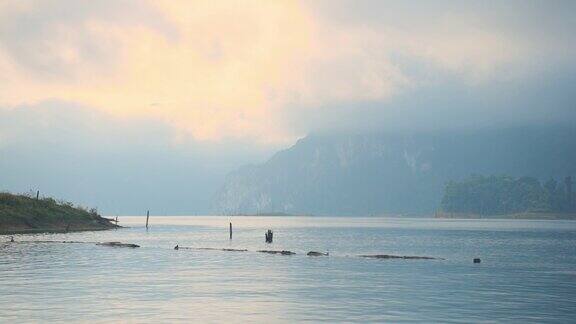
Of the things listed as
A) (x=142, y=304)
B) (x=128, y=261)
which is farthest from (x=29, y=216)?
(x=142, y=304)

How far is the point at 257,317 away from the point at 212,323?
3.12 meters

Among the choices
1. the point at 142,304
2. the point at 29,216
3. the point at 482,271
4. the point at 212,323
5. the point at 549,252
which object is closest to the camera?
the point at 212,323

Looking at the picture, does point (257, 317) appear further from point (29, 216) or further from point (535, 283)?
point (29, 216)

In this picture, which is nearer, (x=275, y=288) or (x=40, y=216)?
(x=275, y=288)

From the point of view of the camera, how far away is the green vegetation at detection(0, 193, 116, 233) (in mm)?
130125

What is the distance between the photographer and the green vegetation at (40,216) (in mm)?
130125

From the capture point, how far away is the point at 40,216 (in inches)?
5556

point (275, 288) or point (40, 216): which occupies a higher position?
point (40, 216)

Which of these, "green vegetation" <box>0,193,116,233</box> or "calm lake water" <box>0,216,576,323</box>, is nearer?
"calm lake water" <box>0,216,576,323</box>

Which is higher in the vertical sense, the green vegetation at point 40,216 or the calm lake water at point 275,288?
the green vegetation at point 40,216

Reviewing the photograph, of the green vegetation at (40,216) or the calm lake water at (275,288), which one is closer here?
the calm lake water at (275,288)

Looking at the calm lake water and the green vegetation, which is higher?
the green vegetation

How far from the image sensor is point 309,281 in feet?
181

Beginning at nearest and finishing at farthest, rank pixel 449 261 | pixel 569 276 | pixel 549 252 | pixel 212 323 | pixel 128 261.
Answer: pixel 212 323 < pixel 569 276 < pixel 128 261 < pixel 449 261 < pixel 549 252
